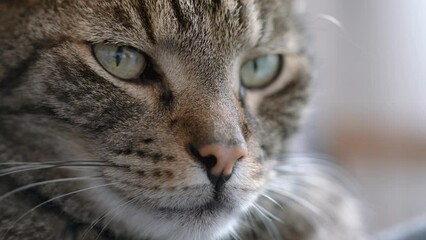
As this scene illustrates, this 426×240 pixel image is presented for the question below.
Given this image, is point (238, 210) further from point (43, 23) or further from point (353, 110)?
point (353, 110)

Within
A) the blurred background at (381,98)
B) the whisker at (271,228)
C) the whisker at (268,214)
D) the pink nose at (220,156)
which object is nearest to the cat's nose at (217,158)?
the pink nose at (220,156)

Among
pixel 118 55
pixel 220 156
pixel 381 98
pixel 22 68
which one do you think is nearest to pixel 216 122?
pixel 220 156

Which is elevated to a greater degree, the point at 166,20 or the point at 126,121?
the point at 166,20

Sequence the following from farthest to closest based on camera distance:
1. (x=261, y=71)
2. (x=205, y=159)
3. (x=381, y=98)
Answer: (x=381, y=98) < (x=261, y=71) < (x=205, y=159)

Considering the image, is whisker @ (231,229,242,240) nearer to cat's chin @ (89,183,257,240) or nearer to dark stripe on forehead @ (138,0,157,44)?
cat's chin @ (89,183,257,240)

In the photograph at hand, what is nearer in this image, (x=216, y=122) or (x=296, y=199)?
(x=216, y=122)

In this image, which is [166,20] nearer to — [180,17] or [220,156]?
[180,17]

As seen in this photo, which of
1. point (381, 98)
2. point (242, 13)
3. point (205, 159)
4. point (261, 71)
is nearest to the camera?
point (205, 159)

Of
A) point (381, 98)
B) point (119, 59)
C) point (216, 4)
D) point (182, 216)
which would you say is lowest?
point (182, 216)

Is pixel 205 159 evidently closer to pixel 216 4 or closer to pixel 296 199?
pixel 216 4
